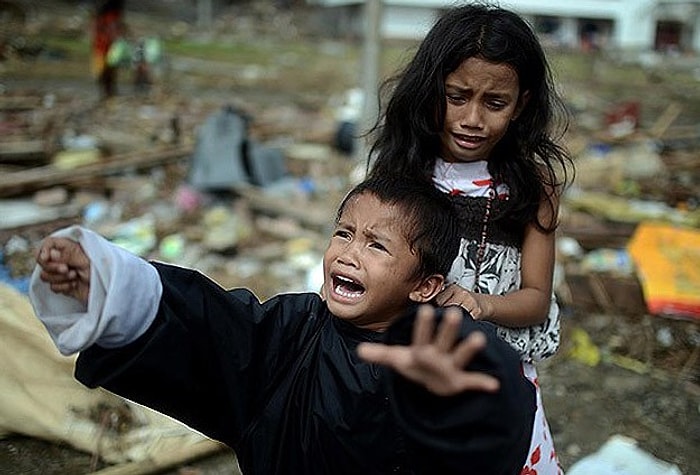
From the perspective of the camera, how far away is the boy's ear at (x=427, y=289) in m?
1.67

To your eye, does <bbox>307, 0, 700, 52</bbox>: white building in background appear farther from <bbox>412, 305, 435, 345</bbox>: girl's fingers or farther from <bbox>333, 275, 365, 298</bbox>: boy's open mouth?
<bbox>412, 305, 435, 345</bbox>: girl's fingers

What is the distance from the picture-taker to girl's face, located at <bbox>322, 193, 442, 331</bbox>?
1.60 m

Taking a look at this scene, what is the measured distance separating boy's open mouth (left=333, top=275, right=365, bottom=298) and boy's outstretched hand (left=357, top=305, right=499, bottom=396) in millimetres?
460

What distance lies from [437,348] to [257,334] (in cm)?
63

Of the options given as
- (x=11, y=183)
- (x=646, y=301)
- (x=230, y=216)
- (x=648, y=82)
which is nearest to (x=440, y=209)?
(x=646, y=301)

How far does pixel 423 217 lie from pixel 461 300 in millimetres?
216

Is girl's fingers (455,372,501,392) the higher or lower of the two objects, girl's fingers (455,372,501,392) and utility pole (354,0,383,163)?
the lower

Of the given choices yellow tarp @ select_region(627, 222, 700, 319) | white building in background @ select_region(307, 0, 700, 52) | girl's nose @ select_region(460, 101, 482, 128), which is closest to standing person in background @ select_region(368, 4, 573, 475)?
girl's nose @ select_region(460, 101, 482, 128)

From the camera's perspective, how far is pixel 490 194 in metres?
1.90

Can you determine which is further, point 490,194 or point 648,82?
point 648,82

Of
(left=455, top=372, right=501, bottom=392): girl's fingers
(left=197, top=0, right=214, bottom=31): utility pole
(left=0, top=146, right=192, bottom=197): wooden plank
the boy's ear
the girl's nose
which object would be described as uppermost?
(left=197, top=0, right=214, bottom=31): utility pole

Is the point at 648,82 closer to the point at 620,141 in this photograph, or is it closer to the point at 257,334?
the point at 620,141

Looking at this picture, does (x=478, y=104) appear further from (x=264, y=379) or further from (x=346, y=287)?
(x=264, y=379)

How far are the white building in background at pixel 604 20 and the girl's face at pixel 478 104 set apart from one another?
99.5 ft
